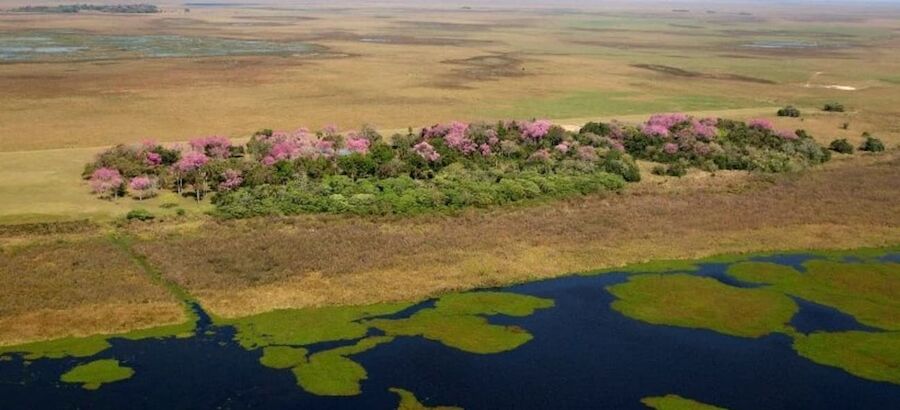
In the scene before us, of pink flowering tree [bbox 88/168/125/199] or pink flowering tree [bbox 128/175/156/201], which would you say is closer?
pink flowering tree [bbox 88/168/125/199]

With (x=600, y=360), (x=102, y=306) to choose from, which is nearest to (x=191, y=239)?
(x=102, y=306)

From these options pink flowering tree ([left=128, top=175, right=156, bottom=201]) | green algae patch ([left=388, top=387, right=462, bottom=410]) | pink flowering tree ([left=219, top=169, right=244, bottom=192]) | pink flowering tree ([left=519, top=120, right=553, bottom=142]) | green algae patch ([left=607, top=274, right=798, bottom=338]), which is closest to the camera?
green algae patch ([left=388, top=387, right=462, bottom=410])

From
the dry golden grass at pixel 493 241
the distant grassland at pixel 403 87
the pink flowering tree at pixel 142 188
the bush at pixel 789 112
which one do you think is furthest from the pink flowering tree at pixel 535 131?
the bush at pixel 789 112

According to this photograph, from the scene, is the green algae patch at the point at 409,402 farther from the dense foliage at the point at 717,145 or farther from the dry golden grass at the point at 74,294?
the dense foliage at the point at 717,145

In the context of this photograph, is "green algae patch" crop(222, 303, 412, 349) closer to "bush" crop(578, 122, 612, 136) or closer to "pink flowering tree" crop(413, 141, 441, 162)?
"pink flowering tree" crop(413, 141, 441, 162)

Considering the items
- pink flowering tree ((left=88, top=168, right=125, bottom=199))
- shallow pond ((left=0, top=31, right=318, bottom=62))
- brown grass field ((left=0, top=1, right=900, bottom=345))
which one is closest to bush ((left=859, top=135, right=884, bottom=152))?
Answer: brown grass field ((left=0, top=1, right=900, bottom=345))

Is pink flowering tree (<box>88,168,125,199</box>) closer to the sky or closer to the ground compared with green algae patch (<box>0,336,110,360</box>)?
closer to the sky

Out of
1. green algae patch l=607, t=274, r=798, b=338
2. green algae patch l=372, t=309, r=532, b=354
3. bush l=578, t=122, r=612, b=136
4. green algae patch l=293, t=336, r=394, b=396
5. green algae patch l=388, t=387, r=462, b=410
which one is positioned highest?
bush l=578, t=122, r=612, b=136
